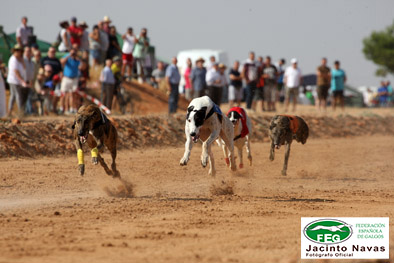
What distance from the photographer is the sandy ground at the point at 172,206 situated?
7352 mm

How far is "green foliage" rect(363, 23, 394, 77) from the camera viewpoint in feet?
191

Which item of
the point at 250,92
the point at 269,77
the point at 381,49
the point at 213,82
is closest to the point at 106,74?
the point at 213,82

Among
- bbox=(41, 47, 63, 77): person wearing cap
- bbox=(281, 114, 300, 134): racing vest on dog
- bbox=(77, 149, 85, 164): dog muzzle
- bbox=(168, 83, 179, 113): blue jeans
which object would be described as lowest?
bbox=(77, 149, 85, 164): dog muzzle

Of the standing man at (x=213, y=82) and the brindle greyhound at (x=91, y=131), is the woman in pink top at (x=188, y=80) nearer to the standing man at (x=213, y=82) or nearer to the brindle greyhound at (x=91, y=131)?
the standing man at (x=213, y=82)

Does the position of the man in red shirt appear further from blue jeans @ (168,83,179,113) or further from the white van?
the white van

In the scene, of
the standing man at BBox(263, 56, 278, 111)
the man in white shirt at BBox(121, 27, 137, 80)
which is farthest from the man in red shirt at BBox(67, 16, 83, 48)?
the standing man at BBox(263, 56, 278, 111)

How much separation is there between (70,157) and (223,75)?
7.76 meters

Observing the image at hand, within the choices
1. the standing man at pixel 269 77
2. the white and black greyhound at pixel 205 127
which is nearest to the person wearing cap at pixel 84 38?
the standing man at pixel 269 77

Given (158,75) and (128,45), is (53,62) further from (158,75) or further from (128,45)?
(158,75)

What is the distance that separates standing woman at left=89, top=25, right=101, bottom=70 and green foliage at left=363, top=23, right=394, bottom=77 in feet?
134

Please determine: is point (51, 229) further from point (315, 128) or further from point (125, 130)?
point (315, 128)

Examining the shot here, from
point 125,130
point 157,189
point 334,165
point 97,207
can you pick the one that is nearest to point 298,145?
point 334,165

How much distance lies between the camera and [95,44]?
21.3 meters

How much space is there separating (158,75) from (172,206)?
15.6m
